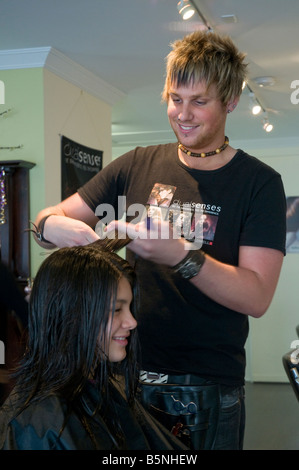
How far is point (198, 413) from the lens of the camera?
144 centimetres

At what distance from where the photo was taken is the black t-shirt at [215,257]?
1488mm

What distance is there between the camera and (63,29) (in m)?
3.86

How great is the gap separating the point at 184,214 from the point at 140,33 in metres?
2.72

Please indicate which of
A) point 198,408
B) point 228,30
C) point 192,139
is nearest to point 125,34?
point 228,30

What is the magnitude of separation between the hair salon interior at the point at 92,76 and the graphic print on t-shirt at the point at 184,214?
172 cm

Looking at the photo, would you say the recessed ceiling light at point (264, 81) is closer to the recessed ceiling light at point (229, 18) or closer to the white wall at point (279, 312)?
the recessed ceiling light at point (229, 18)

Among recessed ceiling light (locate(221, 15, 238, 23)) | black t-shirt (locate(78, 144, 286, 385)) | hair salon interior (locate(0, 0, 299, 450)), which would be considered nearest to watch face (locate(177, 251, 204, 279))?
black t-shirt (locate(78, 144, 286, 385))

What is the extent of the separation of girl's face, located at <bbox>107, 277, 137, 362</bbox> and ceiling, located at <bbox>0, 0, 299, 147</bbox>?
2.43 m

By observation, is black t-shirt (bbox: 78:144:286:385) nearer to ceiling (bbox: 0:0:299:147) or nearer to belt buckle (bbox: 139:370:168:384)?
belt buckle (bbox: 139:370:168:384)

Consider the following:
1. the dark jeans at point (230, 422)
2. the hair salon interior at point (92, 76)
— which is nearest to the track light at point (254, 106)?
the hair salon interior at point (92, 76)

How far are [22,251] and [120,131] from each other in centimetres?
338

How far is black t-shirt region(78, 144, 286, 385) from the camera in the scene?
1488 mm

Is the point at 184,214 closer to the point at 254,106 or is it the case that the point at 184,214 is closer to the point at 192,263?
the point at 192,263

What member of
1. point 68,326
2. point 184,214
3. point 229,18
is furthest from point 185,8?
point 68,326
